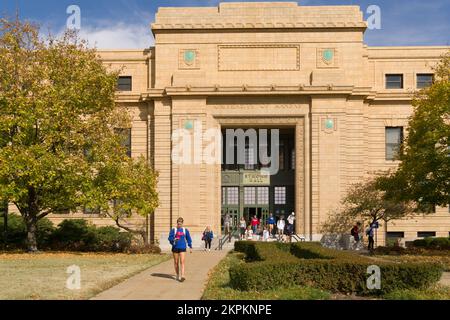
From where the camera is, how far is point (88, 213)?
1813 inches

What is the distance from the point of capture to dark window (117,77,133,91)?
47.3 meters

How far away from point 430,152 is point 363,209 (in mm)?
11016

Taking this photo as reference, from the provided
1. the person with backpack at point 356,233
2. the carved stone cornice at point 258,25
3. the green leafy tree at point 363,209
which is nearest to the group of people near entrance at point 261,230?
the green leafy tree at point 363,209

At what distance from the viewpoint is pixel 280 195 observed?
1880 inches

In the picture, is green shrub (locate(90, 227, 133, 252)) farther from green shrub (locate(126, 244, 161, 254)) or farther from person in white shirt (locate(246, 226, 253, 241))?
person in white shirt (locate(246, 226, 253, 241))

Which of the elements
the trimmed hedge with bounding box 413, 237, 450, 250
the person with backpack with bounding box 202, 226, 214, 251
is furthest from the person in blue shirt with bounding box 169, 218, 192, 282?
the trimmed hedge with bounding box 413, 237, 450, 250

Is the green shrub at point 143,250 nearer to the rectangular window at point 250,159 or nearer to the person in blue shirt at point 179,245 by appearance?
the rectangular window at point 250,159

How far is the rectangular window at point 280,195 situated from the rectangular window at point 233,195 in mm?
2983

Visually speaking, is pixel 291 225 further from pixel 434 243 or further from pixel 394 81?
pixel 394 81

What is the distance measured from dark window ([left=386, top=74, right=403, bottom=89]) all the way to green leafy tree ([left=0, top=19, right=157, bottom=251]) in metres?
22.5

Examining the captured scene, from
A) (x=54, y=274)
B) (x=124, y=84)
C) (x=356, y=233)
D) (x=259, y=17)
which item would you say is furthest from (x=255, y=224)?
(x=54, y=274)
